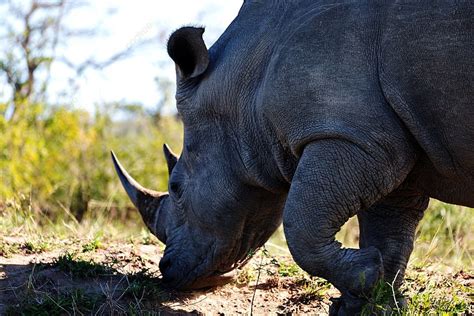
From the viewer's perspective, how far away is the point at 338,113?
14.2 feet

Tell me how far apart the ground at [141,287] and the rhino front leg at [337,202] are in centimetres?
17

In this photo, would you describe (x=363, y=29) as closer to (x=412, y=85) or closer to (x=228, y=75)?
(x=412, y=85)

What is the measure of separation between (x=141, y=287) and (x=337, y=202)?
4.69 feet

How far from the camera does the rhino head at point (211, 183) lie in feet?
16.9

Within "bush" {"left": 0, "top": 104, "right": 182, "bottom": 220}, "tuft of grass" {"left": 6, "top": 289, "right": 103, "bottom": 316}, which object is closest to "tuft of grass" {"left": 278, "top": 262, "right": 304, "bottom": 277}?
"tuft of grass" {"left": 6, "top": 289, "right": 103, "bottom": 316}

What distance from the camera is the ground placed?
4.89 metres

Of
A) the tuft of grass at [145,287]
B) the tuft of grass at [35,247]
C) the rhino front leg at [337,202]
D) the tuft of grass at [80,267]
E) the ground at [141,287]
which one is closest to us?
the rhino front leg at [337,202]

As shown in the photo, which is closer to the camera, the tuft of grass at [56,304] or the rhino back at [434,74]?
the rhino back at [434,74]

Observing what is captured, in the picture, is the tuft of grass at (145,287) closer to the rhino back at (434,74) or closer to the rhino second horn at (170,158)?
the rhino second horn at (170,158)

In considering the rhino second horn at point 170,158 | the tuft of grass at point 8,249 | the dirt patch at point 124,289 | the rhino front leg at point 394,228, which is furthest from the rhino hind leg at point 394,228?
the tuft of grass at point 8,249

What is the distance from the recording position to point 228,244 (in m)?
5.39

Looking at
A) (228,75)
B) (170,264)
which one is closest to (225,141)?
(228,75)

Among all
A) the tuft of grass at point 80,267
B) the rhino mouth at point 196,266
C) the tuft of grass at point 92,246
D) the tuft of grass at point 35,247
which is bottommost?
the tuft of grass at point 35,247

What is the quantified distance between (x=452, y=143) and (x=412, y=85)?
1.12ft
